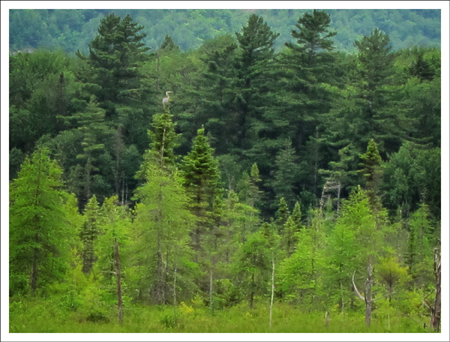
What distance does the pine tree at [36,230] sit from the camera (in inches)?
910

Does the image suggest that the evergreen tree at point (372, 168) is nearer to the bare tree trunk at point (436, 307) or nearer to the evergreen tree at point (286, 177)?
the evergreen tree at point (286, 177)

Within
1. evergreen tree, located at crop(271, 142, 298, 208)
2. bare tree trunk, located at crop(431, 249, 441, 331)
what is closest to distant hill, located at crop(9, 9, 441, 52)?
evergreen tree, located at crop(271, 142, 298, 208)

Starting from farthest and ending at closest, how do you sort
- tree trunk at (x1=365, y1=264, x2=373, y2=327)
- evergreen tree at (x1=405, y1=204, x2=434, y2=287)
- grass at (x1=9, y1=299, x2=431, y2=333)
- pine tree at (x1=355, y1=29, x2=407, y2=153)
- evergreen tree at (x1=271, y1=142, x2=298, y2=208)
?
evergreen tree at (x1=271, y1=142, x2=298, y2=208)
pine tree at (x1=355, y1=29, x2=407, y2=153)
evergreen tree at (x1=405, y1=204, x2=434, y2=287)
tree trunk at (x1=365, y1=264, x2=373, y2=327)
grass at (x1=9, y1=299, x2=431, y2=333)

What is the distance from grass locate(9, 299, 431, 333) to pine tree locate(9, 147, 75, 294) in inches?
51.7

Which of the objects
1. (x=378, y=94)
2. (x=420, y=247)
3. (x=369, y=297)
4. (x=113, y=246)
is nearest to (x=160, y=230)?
(x=113, y=246)

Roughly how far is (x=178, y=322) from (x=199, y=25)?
26.8 metres

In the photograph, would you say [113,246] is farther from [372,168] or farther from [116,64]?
[116,64]

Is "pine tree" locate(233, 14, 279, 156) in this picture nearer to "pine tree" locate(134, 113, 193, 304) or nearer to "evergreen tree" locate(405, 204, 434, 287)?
"evergreen tree" locate(405, 204, 434, 287)

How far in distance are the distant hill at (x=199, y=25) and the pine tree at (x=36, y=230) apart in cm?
572

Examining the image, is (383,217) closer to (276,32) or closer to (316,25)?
(316,25)

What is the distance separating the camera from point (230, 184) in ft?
125

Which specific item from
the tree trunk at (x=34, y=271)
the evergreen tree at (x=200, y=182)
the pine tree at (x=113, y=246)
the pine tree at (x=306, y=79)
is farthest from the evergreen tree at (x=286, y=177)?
the tree trunk at (x=34, y=271)

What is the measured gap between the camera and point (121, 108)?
144ft

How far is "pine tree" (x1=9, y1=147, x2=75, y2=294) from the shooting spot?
23.1m
